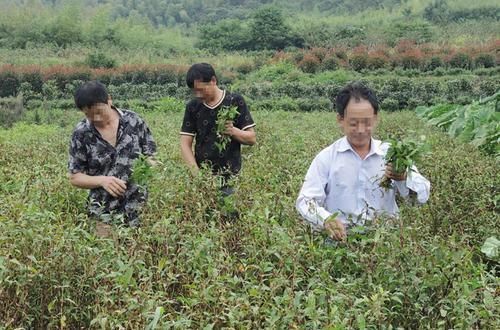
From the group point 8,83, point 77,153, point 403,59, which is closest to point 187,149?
point 77,153

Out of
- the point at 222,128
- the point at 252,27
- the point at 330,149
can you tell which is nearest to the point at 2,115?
the point at 222,128

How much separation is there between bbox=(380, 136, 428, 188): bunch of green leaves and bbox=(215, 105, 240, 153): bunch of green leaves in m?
1.46

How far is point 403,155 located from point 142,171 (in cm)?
142

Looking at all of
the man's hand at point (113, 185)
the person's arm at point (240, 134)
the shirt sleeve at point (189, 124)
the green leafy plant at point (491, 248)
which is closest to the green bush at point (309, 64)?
the shirt sleeve at point (189, 124)

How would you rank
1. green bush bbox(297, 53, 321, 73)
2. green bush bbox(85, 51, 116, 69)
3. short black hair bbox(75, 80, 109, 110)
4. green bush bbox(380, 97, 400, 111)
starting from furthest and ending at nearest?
green bush bbox(85, 51, 116, 69), green bush bbox(297, 53, 321, 73), green bush bbox(380, 97, 400, 111), short black hair bbox(75, 80, 109, 110)

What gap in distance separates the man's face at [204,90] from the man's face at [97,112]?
649 mm

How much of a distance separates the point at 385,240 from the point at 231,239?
0.90 meters

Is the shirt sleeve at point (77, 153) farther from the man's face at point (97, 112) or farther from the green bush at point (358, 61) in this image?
the green bush at point (358, 61)

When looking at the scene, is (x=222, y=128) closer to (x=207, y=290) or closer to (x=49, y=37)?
(x=207, y=290)

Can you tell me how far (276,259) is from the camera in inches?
112

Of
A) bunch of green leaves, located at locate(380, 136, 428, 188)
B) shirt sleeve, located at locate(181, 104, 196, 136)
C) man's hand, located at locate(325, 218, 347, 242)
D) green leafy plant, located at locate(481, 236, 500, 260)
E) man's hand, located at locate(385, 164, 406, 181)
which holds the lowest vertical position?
green leafy plant, located at locate(481, 236, 500, 260)

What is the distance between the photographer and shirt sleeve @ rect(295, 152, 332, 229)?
288 cm

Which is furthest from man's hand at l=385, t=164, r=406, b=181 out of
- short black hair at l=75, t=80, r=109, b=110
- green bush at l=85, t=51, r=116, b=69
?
green bush at l=85, t=51, r=116, b=69

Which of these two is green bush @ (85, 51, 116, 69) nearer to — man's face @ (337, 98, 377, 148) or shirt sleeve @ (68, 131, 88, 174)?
shirt sleeve @ (68, 131, 88, 174)
